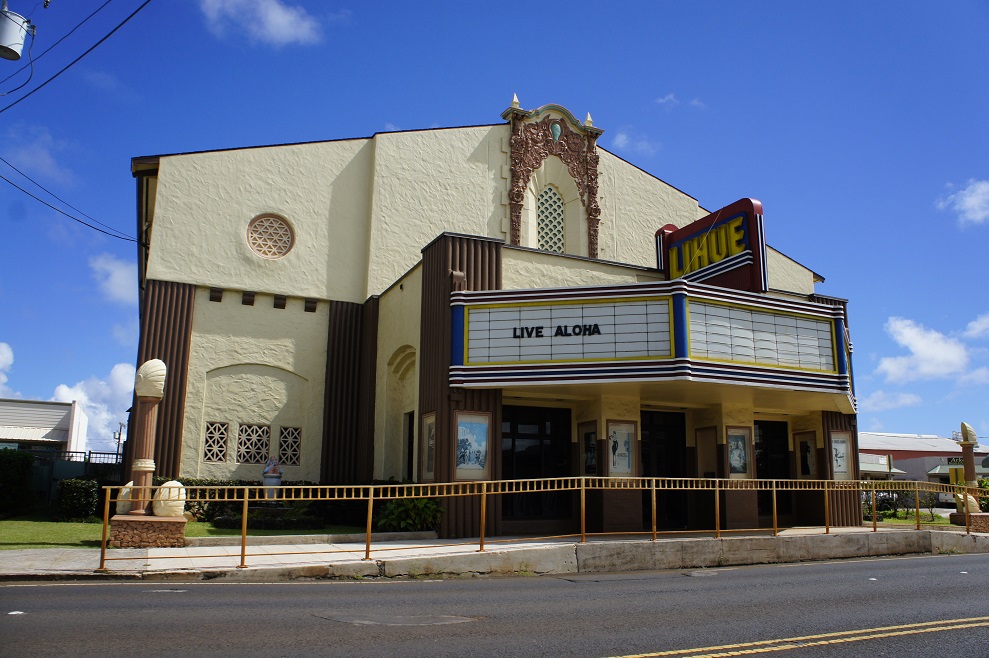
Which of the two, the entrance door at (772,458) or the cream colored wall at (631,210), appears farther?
the cream colored wall at (631,210)

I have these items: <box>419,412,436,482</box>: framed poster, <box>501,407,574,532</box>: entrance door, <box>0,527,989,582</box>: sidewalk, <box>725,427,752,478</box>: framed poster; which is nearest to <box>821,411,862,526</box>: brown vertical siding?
<box>725,427,752,478</box>: framed poster

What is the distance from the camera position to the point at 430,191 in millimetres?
23891

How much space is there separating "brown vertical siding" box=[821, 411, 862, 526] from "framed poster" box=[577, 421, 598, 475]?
6640 mm

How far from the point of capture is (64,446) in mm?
48562

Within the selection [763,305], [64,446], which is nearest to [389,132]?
[763,305]

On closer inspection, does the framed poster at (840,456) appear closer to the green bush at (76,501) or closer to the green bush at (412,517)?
the green bush at (412,517)

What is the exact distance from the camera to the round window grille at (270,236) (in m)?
22.0

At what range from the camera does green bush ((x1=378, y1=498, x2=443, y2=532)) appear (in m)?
16.2

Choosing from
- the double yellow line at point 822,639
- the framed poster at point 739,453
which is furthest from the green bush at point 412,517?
the double yellow line at point 822,639

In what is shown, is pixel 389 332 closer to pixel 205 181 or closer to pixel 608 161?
pixel 205 181

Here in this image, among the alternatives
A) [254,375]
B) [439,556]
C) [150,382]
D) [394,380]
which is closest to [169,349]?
[254,375]

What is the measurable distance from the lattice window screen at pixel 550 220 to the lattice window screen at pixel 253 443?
33.3 feet

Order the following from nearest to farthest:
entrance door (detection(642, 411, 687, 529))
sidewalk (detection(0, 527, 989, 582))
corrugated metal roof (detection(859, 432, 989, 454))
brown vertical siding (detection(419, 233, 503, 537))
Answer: sidewalk (detection(0, 527, 989, 582)) → brown vertical siding (detection(419, 233, 503, 537)) → entrance door (detection(642, 411, 687, 529)) → corrugated metal roof (detection(859, 432, 989, 454))

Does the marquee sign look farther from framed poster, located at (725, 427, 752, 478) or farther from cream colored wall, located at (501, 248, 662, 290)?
framed poster, located at (725, 427, 752, 478)
